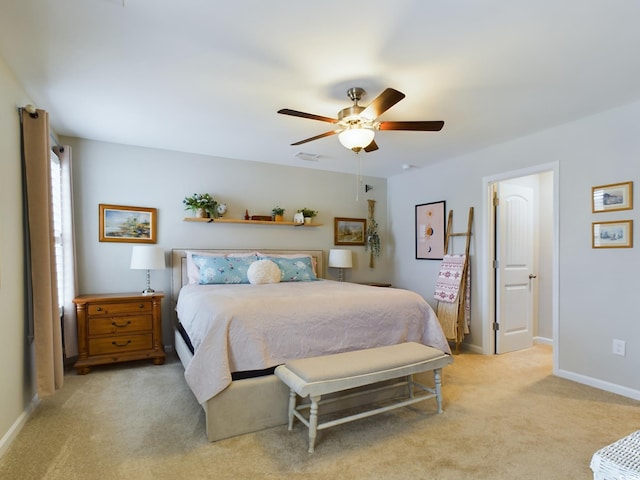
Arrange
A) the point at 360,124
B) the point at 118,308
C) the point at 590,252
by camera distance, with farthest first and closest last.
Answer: the point at 118,308, the point at 590,252, the point at 360,124

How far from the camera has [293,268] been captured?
4.29 metres

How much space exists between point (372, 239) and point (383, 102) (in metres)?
3.35

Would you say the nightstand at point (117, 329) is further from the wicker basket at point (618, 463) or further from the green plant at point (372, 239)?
the wicker basket at point (618, 463)

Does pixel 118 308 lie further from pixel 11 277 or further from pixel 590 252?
pixel 590 252

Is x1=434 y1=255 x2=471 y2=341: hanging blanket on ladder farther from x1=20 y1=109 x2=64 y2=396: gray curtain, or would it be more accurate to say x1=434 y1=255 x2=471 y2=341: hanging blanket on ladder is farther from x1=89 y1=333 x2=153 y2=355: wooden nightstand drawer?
x1=20 y1=109 x2=64 y2=396: gray curtain

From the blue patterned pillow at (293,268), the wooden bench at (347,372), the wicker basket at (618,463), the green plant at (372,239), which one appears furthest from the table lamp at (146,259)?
the wicker basket at (618,463)

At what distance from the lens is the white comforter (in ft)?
7.23

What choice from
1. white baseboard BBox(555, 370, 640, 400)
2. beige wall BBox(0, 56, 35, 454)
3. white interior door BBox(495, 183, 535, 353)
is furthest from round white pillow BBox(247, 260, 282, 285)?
white baseboard BBox(555, 370, 640, 400)

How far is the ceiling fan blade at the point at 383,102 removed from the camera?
2.09m

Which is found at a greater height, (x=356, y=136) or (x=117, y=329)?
(x=356, y=136)

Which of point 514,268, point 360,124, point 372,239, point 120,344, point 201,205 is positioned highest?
point 360,124

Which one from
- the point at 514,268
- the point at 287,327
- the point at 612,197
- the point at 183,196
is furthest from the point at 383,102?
the point at 514,268

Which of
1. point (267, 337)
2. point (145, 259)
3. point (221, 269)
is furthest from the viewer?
point (221, 269)

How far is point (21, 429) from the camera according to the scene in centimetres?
228
